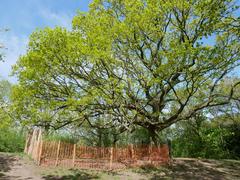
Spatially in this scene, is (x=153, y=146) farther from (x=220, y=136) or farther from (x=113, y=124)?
(x=220, y=136)

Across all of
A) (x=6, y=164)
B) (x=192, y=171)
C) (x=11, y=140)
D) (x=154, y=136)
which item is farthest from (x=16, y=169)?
(x=192, y=171)

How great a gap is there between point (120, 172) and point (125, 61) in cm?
668

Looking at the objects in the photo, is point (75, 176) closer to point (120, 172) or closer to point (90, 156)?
point (90, 156)

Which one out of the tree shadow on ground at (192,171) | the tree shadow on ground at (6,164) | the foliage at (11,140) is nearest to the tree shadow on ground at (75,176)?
the tree shadow on ground at (6,164)

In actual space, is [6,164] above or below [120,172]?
above

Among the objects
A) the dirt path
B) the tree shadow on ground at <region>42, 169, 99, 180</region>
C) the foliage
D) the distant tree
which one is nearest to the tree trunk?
the distant tree

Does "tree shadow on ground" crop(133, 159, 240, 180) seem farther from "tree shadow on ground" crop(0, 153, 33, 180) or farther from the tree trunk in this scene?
"tree shadow on ground" crop(0, 153, 33, 180)

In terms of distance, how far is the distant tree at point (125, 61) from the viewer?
1398 cm

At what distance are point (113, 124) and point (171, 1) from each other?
8681 millimetres

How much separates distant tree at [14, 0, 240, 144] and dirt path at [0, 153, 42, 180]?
3.44 metres

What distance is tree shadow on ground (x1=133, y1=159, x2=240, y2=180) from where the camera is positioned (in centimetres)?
1402

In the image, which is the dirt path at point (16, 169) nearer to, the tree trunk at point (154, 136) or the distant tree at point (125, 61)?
the distant tree at point (125, 61)

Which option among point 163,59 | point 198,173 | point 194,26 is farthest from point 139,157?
point 194,26

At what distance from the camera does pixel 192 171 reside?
15180 mm
